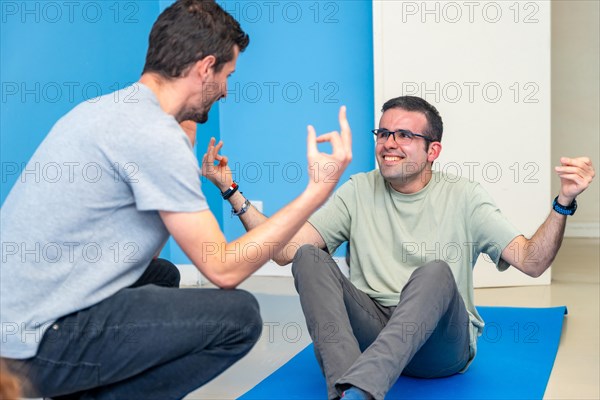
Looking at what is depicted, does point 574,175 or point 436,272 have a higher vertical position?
point 574,175

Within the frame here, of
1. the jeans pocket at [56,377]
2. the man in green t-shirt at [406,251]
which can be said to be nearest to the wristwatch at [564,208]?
the man in green t-shirt at [406,251]

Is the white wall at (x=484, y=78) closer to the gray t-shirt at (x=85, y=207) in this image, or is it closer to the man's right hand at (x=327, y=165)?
the man's right hand at (x=327, y=165)

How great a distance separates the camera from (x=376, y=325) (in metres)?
2.46

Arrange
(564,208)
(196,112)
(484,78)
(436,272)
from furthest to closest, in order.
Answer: (484,78) → (564,208) → (436,272) → (196,112)

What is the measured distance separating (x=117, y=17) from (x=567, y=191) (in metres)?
2.32

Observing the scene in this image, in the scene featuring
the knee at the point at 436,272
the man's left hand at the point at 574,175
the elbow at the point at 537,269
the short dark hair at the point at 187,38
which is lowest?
the elbow at the point at 537,269

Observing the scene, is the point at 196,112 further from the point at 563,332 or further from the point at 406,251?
the point at 563,332

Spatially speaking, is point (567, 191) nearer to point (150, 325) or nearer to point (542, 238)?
point (542, 238)

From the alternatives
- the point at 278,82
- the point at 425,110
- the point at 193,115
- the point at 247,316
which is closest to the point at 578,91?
the point at 278,82

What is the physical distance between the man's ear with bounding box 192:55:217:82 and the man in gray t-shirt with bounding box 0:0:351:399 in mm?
128

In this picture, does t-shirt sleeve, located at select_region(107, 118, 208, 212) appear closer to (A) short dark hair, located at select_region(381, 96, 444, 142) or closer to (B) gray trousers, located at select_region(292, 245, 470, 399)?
(B) gray trousers, located at select_region(292, 245, 470, 399)

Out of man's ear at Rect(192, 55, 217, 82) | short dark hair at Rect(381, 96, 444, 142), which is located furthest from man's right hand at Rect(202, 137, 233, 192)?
short dark hair at Rect(381, 96, 444, 142)

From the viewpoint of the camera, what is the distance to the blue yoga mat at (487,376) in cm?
250

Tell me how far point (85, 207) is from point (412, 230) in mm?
1129
